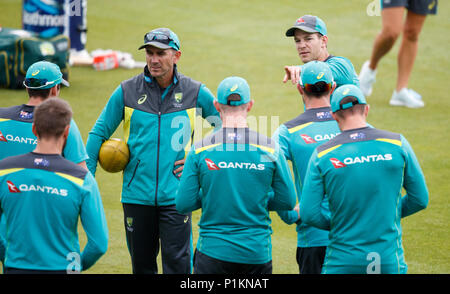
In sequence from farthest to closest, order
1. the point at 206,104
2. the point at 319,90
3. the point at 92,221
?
1. the point at 206,104
2. the point at 319,90
3. the point at 92,221

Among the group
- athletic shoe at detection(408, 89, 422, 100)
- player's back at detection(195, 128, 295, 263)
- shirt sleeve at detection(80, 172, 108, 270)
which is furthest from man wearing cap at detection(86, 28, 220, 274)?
athletic shoe at detection(408, 89, 422, 100)

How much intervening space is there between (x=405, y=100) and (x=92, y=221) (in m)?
8.44

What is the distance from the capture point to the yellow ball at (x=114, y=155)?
5.58m

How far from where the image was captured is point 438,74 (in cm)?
1318

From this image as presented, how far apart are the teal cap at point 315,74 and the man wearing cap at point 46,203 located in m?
1.89

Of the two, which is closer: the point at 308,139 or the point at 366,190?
the point at 366,190

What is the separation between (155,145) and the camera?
5.60 meters

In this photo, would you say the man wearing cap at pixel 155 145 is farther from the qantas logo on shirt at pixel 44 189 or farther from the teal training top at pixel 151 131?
the qantas logo on shirt at pixel 44 189

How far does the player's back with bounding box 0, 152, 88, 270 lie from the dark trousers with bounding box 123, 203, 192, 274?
1536mm

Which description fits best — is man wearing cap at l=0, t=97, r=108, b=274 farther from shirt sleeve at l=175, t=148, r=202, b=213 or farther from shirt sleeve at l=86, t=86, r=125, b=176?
shirt sleeve at l=86, t=86, r=125, b=176

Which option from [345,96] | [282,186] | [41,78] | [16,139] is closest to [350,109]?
[345,96]

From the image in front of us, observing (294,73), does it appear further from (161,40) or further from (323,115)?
(161,40)

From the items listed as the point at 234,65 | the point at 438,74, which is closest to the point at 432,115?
the point at 438,74

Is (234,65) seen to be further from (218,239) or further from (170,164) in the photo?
(218,239)
